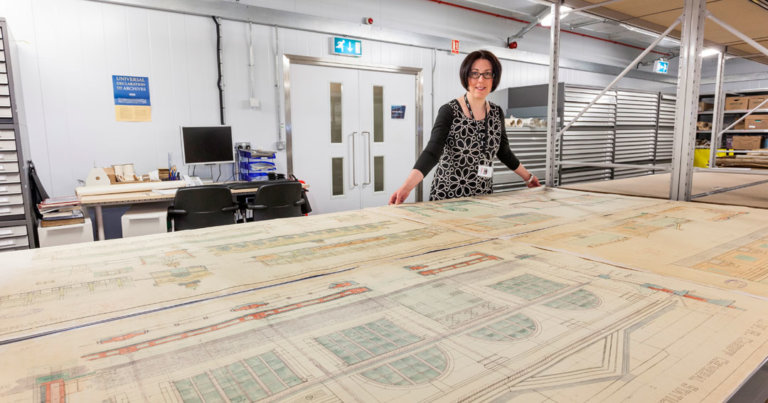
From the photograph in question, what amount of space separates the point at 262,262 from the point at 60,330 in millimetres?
440

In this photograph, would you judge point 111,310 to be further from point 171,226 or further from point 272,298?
point 171,226

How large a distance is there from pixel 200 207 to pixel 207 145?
1.41 meters

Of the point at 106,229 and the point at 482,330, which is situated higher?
the point at 482,330

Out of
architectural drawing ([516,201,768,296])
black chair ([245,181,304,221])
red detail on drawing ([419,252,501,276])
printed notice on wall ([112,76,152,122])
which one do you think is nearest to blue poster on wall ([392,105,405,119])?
black chair ([245,181,304,221])

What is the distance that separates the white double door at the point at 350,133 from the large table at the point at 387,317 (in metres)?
3.93

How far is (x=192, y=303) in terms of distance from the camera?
31.8 inches

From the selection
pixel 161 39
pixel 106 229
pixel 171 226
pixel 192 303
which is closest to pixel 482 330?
pixel 192 303

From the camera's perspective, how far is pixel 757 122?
6793 mm

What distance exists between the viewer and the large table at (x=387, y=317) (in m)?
0.55

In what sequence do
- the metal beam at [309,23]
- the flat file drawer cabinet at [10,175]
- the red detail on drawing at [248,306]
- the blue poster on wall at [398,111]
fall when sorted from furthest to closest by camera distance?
the blue poster on wall at [398,111]
the metal beam at [309,23]
the flat file drawer cabinet at [10,175]
the red detail on drawing at [248,306]

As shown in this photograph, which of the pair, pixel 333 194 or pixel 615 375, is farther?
pixel 333 194

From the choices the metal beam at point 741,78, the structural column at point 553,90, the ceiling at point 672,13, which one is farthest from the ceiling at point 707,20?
the metal beam at point 741,78

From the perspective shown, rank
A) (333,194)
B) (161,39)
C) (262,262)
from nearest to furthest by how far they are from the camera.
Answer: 1. (262,262)
2. (161,39)
3. (333,194)

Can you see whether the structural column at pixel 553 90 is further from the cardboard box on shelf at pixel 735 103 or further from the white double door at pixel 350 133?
the cardboard box on shelf at pixel 735 103
